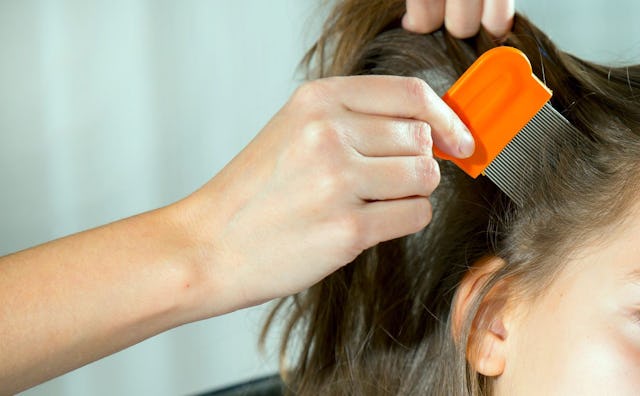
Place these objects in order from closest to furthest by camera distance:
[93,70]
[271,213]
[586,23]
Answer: [271,213], [93,70], [586,23]

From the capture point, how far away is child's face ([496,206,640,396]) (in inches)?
33.7

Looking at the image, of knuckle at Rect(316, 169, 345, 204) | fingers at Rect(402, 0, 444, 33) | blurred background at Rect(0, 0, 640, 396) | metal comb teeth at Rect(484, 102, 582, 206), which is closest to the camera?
knuckle at Rect(316, 169, 345, 204)

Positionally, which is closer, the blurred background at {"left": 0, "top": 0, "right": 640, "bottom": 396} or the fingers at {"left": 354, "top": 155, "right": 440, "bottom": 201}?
the fingers at {"left": 354, "top": 155, "right": 440, "bottom": 201}

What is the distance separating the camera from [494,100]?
863 mm

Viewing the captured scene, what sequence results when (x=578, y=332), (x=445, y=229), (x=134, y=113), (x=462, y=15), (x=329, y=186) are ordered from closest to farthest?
(x=329, y=186)
(x=578, y=332)
(x=462, y=15)
(x=445, y=229)
(x=134, y=113)

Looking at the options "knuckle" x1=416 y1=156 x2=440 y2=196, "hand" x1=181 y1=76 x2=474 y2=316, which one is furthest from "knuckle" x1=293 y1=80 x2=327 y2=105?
"knuckle" x1=416 y1=156 x2=440 y2=196

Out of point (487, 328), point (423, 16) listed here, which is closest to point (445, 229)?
point (487, 328)

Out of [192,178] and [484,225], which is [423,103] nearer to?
[484,225]

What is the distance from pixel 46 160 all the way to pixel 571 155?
1312 mm

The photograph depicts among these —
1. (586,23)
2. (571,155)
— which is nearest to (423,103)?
(571,155)

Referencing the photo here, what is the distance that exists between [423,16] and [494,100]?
200 millimetres

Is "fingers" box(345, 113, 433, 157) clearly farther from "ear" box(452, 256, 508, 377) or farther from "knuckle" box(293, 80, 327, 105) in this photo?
"ear" box(452, 256, 508, 377)

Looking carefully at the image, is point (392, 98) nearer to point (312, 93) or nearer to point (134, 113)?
point (312, 93)

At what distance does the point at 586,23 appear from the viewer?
2273mm
